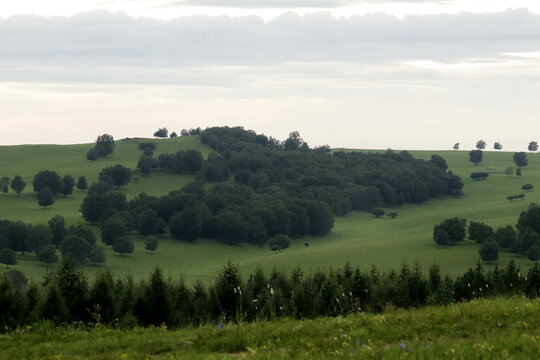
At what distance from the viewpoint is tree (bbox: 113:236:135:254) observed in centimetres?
17100

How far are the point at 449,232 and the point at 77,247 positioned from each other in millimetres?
90753

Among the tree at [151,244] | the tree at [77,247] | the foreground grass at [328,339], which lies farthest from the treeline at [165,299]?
the tree at [151,244]

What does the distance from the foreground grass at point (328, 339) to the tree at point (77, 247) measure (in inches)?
5989

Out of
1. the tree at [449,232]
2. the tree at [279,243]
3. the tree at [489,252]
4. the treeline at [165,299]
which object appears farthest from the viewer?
the tree at [279,243]

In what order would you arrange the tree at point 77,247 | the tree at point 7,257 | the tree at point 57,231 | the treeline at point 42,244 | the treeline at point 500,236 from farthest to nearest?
the tree at point 57,231, the tree at point 77,247, the treeline at point 42,244, the tree at point 7,257, the treeline at point 500,236

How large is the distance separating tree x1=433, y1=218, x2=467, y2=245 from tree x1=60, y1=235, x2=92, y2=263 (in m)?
86.0

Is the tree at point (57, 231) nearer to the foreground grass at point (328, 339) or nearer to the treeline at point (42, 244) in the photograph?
the treeline at point (42, 244)

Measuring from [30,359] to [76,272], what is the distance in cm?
989

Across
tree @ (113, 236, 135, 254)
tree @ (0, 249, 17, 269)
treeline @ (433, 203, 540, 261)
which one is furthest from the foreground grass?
tree @ (113, 236, 135, 254)

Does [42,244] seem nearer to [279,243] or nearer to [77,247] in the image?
[77,247]

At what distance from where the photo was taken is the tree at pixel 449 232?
158250 mm

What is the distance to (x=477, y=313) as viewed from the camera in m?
16.9

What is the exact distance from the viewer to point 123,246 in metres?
171

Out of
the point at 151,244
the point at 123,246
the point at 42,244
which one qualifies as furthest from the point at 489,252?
the point at 42,244
